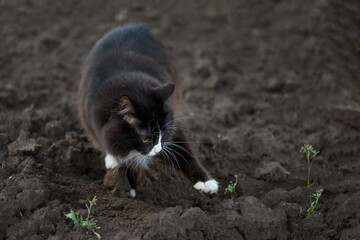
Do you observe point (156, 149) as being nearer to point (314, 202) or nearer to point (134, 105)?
point (134, 105)

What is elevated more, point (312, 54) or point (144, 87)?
point (144, 87)

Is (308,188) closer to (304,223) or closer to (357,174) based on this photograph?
(304,223)

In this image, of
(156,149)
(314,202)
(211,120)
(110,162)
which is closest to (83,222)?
(156,149)

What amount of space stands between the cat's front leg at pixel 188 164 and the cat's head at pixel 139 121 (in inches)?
13.7

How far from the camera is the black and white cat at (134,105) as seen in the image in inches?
123

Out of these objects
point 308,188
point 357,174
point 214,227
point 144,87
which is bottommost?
point 357,174

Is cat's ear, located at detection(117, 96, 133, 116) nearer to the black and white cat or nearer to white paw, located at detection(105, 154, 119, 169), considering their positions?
the black and white cat

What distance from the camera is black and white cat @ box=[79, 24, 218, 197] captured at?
3129mm

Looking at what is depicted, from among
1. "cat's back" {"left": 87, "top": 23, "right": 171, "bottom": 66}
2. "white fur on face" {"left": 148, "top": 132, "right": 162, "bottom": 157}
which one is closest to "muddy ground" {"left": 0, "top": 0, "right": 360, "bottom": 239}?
"white fur on face" {"left": 148, "top": 132, "right": 162, "bottom": 157}

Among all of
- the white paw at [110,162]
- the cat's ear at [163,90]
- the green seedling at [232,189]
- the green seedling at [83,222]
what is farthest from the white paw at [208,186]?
the green seedling at [83,222]

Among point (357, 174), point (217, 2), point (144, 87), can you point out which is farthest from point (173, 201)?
point (217, 2)

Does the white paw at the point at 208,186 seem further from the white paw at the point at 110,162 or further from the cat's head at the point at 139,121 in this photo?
the white paw at the point at 110,162

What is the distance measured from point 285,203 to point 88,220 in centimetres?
144

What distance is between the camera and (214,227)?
2.89 metres
